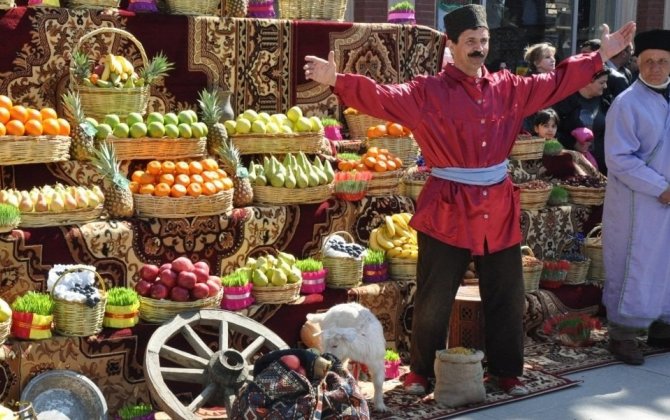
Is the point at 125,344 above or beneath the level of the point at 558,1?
beneath

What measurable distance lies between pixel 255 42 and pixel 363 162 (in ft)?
3.62

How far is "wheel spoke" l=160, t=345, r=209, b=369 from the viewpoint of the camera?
538cm

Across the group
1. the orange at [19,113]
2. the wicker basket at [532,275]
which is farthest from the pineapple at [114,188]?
the wicker basket at [532,275]

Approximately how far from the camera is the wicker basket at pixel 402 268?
6703 mm

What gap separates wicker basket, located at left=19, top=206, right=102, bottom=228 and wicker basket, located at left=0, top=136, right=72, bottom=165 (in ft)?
1.18

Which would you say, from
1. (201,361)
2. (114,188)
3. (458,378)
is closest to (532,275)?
(458,378)

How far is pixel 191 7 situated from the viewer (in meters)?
7.04

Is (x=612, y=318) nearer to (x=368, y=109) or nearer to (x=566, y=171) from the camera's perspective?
(x=566, y=171)

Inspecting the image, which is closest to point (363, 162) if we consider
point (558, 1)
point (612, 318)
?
point (612, 318)

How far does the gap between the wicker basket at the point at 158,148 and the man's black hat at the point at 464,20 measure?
1706 mm

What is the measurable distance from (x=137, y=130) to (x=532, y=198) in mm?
2991

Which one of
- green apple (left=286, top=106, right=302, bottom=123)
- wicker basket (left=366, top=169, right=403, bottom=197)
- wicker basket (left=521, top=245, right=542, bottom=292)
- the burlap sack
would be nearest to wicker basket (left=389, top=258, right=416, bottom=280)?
wicker basket (left=366, top=169, right=403, bottom=197)

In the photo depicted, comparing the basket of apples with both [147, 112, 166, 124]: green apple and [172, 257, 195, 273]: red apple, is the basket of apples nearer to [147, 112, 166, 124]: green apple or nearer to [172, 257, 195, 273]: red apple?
[172, 257, 195, 273]: red apple

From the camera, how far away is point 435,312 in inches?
230
